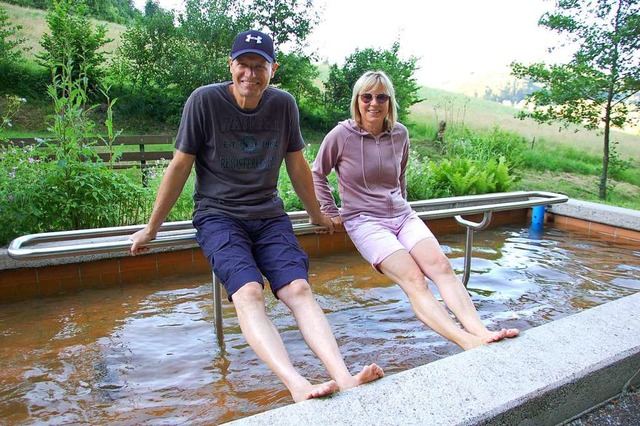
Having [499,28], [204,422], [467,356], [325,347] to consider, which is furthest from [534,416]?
[499,28]

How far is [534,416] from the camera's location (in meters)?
1.79

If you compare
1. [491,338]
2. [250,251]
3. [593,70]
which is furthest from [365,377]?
[593,70]

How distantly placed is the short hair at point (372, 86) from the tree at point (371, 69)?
278 inches

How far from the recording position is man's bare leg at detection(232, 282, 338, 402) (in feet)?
5.62

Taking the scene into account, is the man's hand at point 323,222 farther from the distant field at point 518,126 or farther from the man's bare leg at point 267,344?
the distant field at point 518,126

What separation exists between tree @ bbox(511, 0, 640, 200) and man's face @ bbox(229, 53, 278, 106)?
6910mm

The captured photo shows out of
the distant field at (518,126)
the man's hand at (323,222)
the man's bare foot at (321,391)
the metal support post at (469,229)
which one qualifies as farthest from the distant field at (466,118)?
the man's bare foot at (321,391)

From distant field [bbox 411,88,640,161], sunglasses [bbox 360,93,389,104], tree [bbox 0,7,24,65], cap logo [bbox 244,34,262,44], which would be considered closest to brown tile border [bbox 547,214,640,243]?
sunglasses [bbox 360,93,389,104]

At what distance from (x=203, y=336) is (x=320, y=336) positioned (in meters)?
1.36

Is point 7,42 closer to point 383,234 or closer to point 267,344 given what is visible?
point 383,234

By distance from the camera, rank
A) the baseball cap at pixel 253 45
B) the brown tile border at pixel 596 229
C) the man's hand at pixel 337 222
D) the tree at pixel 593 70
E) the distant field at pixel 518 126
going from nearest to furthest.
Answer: the baseball cap at pixel 253 45, the man's hand at pixel 337 222, the brown tile border at pixel 596 229, the tree at pixel 593 70, the distant field at pixel 518 126

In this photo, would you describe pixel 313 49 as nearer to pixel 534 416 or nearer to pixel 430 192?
pixel 430 192

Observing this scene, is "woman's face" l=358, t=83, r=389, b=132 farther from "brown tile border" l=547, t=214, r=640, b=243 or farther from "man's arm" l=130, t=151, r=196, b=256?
"brown tile border" l=547, t=214, r=640, b=243

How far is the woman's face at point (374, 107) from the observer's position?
2820 mm
